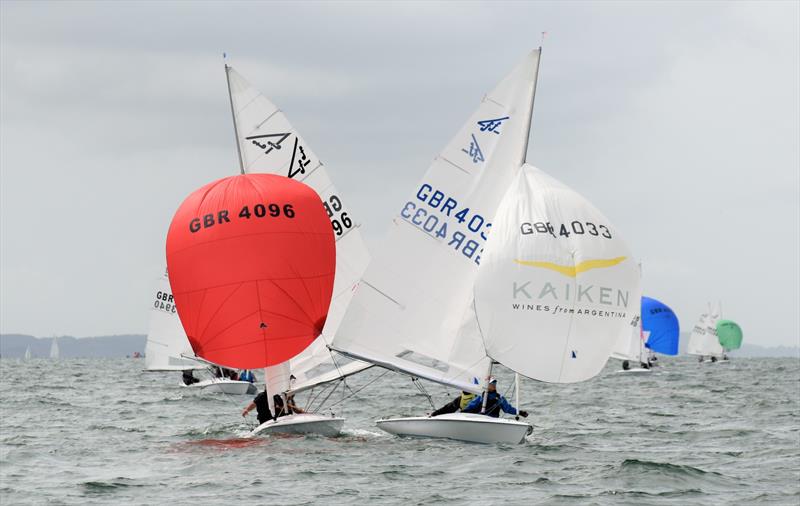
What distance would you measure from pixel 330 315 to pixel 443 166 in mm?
4310

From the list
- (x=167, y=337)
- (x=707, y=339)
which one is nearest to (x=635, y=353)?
(x=167, y=337)

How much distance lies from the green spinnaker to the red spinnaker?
278ft

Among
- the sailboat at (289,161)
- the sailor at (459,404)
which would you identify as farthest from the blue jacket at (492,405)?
the sailboat at (289,161)

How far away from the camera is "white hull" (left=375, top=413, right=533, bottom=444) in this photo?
18.9 meters

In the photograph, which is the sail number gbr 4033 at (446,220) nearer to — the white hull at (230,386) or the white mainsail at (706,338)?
the white hull at (230,386)

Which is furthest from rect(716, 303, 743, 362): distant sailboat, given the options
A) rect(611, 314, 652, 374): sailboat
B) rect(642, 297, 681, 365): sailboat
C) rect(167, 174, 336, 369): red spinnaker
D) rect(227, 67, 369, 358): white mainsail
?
rect(167, 174, 336, 369): red spinnaker

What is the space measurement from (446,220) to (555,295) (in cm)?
275

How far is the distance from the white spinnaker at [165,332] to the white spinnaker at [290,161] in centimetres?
1966

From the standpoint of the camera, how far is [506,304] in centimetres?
1881

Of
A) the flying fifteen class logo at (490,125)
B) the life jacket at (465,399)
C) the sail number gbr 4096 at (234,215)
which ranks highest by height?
the flying fifteen class logo at (490,125)

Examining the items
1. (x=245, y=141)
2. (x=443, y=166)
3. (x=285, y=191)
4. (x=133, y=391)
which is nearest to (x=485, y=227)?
(x=443, y=166)

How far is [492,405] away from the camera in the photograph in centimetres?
1955

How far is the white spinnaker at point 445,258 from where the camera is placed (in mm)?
20031

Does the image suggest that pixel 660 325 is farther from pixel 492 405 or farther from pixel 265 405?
pixel 492 405
